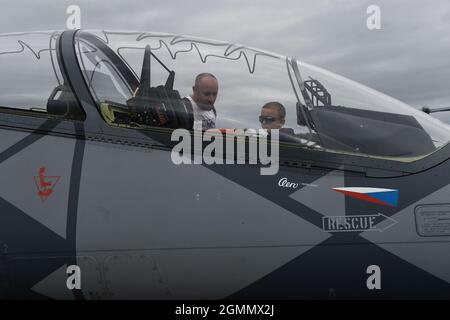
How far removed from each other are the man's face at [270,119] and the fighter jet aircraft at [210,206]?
0.05ft

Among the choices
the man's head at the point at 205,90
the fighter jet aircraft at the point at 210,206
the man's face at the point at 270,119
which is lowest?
the fighter jet aircraft at the point at 210,206

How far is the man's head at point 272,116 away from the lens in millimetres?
2945

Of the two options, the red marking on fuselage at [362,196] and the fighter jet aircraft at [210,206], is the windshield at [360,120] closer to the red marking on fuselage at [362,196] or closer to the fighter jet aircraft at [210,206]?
the fighter jet aircraft at [210,206]

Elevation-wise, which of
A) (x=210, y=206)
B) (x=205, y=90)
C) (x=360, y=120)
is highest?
(x=205, y=90)

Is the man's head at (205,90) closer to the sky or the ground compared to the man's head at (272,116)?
closer to the sky

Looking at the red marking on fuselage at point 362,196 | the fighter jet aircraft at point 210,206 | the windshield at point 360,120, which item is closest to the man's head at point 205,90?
the fighter jet aircraft at point 210,206

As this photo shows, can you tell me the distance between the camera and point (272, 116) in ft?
9.77

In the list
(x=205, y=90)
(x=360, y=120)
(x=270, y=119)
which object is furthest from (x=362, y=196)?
(x=205, y=90)

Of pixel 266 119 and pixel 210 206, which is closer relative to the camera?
pixel 210 206

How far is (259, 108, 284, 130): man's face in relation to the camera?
2939 millimetres

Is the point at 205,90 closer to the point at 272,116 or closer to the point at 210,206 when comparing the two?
the point at 272,116

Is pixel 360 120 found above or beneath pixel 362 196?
above

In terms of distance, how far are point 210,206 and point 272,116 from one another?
72 cm

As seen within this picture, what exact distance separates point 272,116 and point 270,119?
1.0 inches
